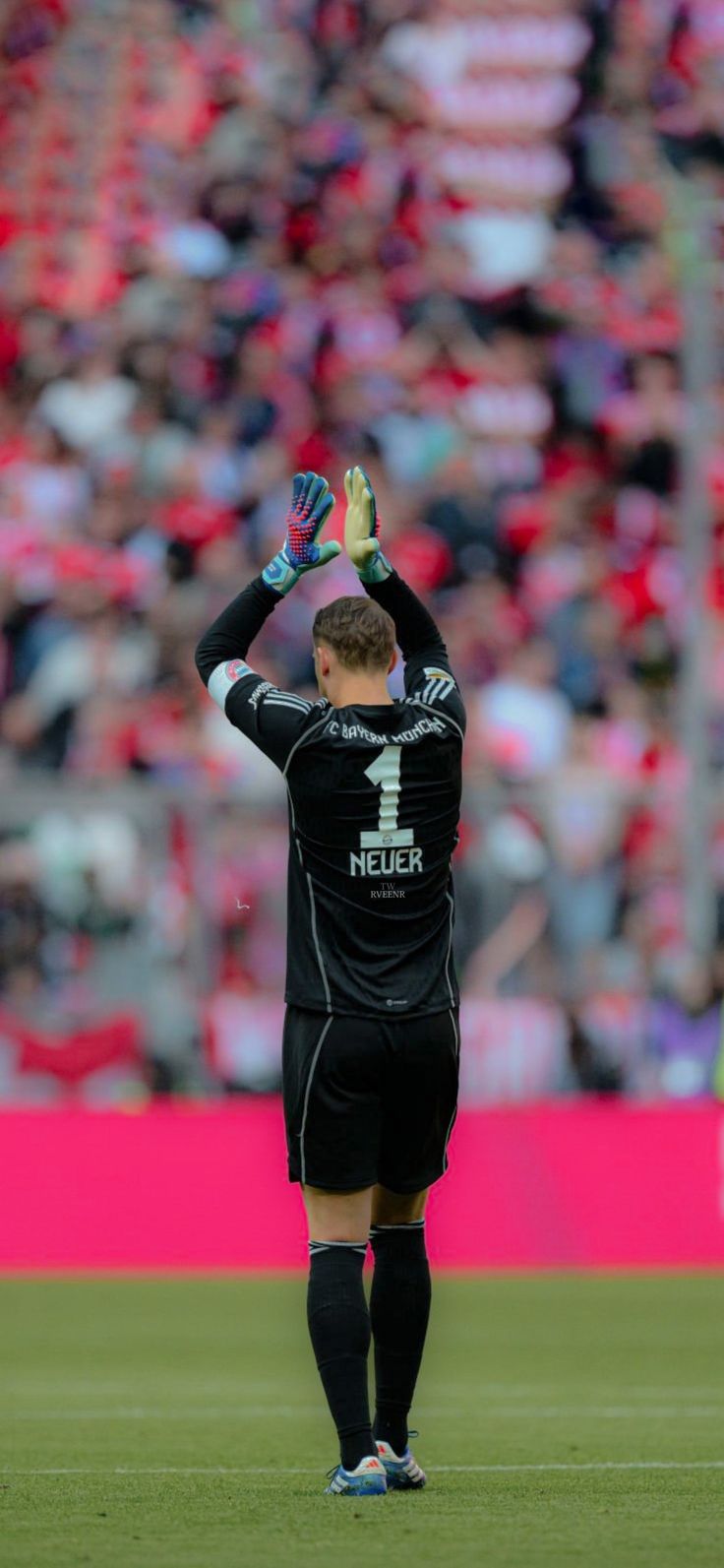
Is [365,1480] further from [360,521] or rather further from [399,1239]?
[360,521]

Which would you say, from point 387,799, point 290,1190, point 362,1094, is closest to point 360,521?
point 387,799

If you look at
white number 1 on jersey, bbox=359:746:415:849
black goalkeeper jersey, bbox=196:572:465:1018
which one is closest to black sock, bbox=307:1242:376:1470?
black goalkeeper jersey, bbox=196:572:465:1018

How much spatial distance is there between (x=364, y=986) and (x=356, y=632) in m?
0.79

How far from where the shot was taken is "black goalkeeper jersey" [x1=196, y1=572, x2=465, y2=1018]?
6.01 m

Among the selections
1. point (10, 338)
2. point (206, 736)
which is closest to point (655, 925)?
point (206, 736)

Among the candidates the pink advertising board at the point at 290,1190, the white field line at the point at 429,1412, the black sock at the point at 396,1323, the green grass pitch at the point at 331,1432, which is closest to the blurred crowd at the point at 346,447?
the pink advertising board at the point at 290,1190

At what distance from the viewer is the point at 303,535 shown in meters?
6.29

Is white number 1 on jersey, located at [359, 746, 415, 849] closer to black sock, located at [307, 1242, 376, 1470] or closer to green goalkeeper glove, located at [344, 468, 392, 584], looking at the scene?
green goalkeeper glove, located at [344, 468, 392, 584]

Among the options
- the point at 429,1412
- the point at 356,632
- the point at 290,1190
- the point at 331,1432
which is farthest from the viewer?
the point at 290,1190

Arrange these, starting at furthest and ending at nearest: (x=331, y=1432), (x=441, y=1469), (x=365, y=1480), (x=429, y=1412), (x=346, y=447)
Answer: (x=346, y=447) < (x=429, y=1412) < (x=331, y=1432) < (x=441, y=1469) < (x=365, y=1480)

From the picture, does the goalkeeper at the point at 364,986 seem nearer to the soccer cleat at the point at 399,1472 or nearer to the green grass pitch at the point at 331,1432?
the soccer cleat at the point at 399,1472

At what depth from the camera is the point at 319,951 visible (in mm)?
6012

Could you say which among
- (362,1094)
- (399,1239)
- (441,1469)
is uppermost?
(362,1094)

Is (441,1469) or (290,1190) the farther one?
(290,1190)
